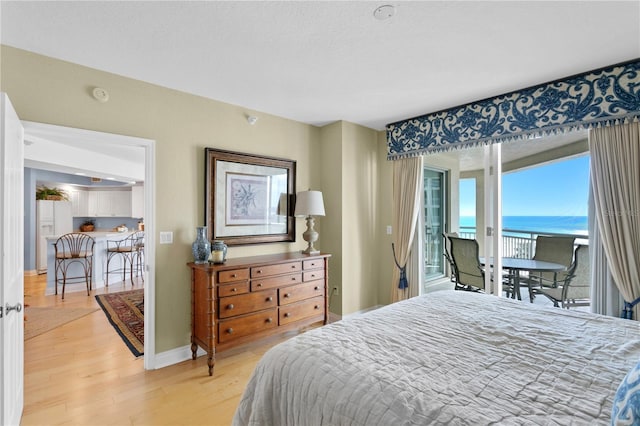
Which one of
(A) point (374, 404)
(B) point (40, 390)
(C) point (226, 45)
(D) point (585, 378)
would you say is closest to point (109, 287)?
(B) point (40, 390)

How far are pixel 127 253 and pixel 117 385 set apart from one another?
15.5 ft

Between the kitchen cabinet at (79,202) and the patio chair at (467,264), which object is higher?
the kitchen cabinet at (79,202)

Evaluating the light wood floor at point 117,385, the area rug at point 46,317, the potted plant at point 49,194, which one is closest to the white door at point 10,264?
the light wood floor at point 117,385

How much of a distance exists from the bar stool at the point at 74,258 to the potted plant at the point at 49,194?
314 centimetres

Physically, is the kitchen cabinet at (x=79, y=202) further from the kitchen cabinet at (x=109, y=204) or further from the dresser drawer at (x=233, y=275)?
the dresser drawer at (x=233, y=275)

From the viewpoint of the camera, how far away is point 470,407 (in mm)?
980

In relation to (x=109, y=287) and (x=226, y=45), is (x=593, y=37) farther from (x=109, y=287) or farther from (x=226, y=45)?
(x=109, y=287)

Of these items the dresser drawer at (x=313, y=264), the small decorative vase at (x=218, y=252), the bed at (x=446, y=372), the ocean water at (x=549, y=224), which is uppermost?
the ocean water at (x=549, y=224)

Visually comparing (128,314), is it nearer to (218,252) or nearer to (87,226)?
(218,252)

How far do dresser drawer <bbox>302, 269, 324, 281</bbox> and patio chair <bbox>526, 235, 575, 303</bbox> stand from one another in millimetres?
2163

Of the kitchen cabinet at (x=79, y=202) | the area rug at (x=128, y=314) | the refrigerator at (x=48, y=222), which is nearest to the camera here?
the area rug at (x=128, y=314)

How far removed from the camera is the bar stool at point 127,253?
19.7ft

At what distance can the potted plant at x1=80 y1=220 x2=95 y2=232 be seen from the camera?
8367 mm

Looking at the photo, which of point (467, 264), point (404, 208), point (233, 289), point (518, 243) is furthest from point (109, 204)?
point (518, 243)
